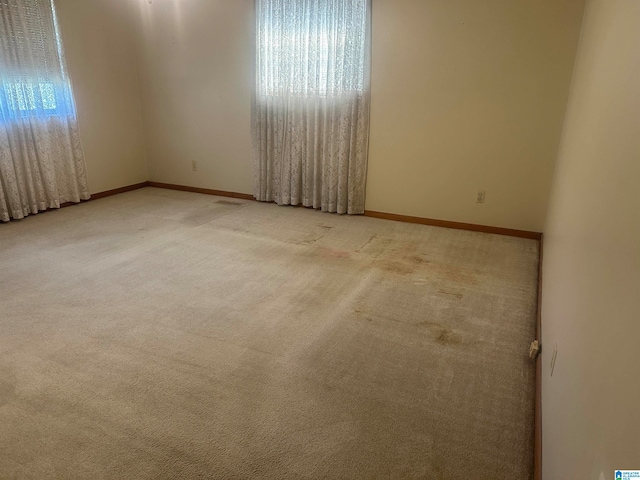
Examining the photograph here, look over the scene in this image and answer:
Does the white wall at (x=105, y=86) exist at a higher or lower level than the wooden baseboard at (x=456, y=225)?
higher

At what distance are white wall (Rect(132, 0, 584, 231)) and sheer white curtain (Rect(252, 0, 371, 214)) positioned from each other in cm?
15

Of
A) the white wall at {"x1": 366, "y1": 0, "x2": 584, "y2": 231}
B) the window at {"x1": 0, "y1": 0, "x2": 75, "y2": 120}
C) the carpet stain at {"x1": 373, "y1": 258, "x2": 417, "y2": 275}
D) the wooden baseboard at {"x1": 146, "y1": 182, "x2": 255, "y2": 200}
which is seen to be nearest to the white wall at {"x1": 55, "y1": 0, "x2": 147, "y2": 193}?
the window at {"x1": 0, "y1": 0, "x2": 75, "y2": 120}

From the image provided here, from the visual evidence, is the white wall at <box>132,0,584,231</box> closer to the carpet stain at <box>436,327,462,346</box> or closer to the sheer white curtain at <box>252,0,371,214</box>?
the sheer white curtain at <box>252,0,371,214</box>

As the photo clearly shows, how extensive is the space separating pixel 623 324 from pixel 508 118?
3.21m

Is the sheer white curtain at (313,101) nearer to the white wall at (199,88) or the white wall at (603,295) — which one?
the white wall at (199,88)

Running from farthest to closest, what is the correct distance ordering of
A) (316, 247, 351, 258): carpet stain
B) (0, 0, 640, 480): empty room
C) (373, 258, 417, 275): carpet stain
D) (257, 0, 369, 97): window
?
1. (257, 0, 369, 97): window
2. (316, 247, 351, 258): carpet stain
3. (373, 258, 417, 275): carpet stain
4. (0, 0, 640, 480): empty room

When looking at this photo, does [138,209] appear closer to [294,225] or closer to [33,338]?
[294,225]

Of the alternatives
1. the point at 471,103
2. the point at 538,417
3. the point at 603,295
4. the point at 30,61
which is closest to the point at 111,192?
the point at 30,61

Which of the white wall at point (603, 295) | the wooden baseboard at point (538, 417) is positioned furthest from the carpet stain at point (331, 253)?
the white wall at point (603, 295)

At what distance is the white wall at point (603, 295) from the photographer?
78 centimetres

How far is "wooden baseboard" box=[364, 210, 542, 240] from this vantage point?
12.6ft

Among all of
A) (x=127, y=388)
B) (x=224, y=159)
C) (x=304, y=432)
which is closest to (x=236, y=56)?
(x=224, y=159)

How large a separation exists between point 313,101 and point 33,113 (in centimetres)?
265

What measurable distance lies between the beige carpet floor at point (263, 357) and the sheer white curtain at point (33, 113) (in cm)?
63
